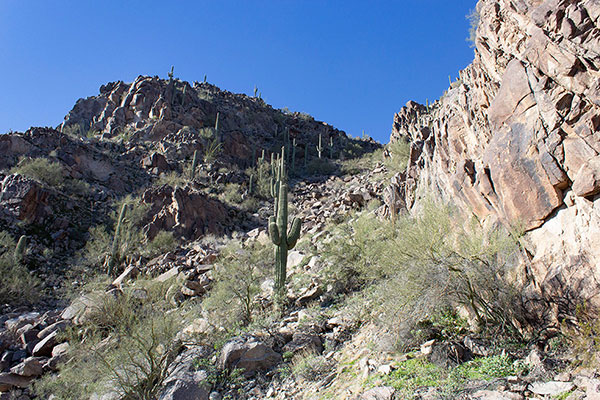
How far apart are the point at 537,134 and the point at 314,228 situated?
12.0 metres

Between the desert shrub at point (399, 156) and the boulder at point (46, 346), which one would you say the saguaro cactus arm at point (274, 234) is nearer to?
the boulder at point (46, 346)

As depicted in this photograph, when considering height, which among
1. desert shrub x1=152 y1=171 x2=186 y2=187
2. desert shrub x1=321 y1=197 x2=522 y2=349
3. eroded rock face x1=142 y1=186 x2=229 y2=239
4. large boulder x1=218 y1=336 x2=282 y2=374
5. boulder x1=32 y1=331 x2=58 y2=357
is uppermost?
desert shrub x1=152 y1=171 x2=186 y2=187

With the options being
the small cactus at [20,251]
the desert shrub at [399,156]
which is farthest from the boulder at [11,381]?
the desert shrub at [399,156]

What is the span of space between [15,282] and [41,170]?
10.8 metres

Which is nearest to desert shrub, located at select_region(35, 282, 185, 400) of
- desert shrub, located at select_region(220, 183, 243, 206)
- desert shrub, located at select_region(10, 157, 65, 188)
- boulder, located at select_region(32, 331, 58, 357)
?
boulder, located at select_region(32, 331, 58, 357)

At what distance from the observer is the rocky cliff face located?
5.78 meters

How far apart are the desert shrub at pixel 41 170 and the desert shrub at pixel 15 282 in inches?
276

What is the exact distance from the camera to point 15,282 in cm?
1458

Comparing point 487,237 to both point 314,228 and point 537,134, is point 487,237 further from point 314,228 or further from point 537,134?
point 314,228

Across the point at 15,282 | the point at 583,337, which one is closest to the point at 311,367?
the point at 583,337

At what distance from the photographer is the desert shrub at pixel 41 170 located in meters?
22.3

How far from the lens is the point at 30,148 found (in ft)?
82.7

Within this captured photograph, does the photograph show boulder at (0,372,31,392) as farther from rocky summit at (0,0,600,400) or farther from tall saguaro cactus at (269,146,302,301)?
tall saguaro cactus at (269,146,302,301)

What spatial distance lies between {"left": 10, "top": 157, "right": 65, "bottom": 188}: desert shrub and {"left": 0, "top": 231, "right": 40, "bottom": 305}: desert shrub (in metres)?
7.02
